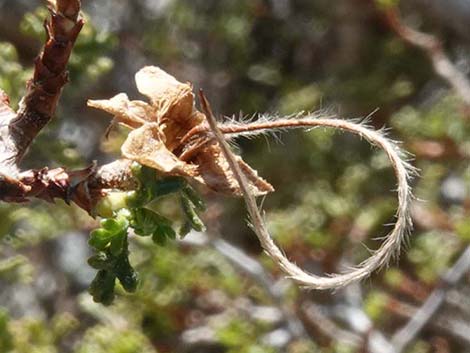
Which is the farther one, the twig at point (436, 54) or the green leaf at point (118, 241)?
Answer: the twig at point (436, 54)

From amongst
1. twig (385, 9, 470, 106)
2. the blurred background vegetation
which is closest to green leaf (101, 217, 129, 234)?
the blurred background vegetation

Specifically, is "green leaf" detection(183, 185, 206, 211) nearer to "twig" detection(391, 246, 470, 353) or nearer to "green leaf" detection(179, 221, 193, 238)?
"green leaf" detection(179, 221, 193, 238)

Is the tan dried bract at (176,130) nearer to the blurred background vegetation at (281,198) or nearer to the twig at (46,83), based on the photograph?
the twig at (46,83)

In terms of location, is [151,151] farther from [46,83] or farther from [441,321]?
[441,321]

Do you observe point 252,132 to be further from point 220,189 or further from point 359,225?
point 359,225

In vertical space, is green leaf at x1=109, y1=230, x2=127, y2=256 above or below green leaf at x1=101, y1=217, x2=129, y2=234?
below

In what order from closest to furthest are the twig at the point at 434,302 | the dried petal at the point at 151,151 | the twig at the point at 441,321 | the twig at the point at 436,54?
the dried petal at the point at 151,151 < the twig at the point at 434,302 < the twig at the point at 441,321 < the twig at the point at 436,54

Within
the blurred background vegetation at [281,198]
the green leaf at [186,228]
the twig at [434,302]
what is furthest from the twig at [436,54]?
the green leaf at [186,228]
